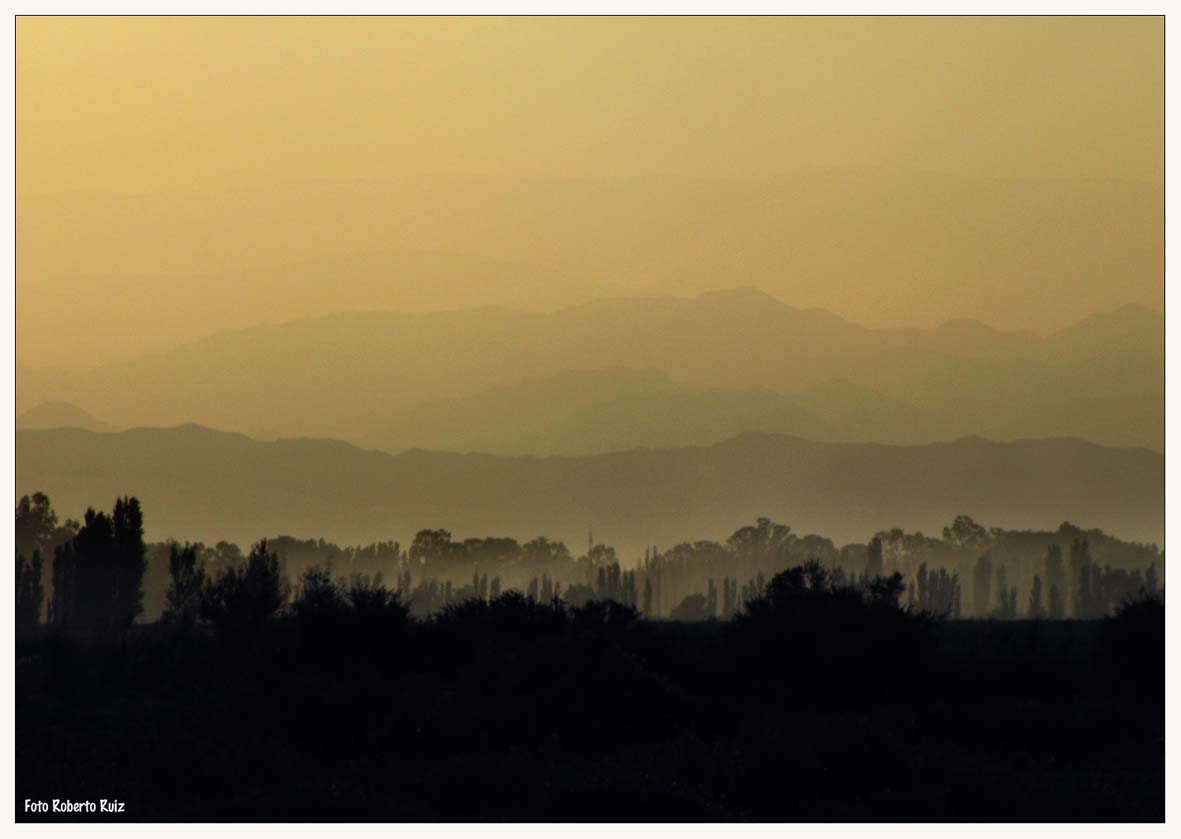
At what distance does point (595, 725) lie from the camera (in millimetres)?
21500

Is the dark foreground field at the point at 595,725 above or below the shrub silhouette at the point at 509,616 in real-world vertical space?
below

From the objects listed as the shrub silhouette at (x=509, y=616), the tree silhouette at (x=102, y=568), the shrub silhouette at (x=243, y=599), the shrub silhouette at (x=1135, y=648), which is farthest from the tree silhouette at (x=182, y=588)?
the shrub silhouette at (x=1135, y=648)

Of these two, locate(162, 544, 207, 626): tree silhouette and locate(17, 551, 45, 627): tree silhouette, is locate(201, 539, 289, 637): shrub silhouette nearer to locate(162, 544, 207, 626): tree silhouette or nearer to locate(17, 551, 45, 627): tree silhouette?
locate(162, 544, 207, 626): tree silhouette

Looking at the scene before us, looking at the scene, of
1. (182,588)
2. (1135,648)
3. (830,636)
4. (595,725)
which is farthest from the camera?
(182,588)

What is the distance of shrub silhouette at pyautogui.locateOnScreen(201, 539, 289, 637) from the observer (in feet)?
99.3

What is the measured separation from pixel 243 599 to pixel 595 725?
1259cm

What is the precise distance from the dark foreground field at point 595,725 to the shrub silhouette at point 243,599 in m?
0.65

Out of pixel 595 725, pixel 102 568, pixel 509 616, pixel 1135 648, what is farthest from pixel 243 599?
pixel 102 568

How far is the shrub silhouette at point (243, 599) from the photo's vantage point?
30.3m

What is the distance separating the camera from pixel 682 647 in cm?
2695

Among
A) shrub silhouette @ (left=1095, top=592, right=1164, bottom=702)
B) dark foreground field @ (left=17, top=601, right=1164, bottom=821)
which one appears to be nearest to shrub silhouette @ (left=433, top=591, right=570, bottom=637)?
dark foreground field @ (left=17, top=601, right=1164, bottom=821)

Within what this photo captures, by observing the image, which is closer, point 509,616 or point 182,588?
point 509,616

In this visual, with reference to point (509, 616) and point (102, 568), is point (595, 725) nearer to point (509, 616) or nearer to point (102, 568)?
point (509, 616)

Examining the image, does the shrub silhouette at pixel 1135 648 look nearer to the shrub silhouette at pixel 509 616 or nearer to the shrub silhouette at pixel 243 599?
the shrub silhouette at pixel 509 616
